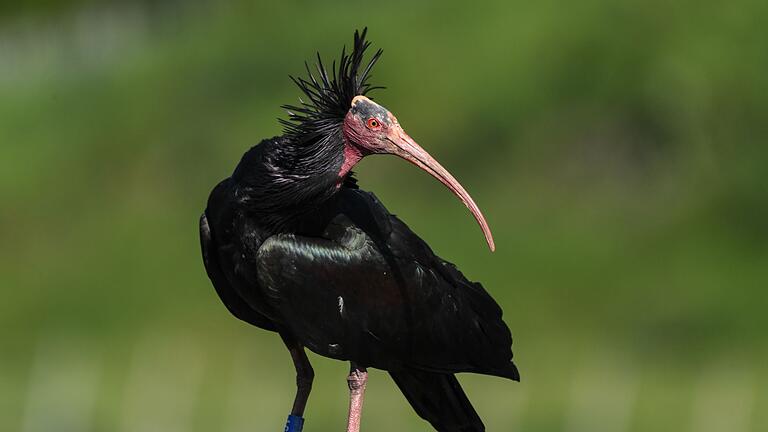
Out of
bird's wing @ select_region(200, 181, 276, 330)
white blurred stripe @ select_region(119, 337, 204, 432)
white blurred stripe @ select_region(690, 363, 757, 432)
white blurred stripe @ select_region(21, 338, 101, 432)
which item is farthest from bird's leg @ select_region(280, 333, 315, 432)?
white blurred stripe @ select_region(21, 338, 101, 432)

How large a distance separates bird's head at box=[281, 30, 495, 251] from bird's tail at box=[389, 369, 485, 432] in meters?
1.61

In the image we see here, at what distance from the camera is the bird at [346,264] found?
1366cm

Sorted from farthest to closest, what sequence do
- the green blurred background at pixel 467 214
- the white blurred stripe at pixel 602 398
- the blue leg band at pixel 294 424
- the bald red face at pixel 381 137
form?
the green blurred background at pixel 467 214, the white blurred stripe at pixel 602 398, the blue leg band at pixel 294 424, the bald red face at pixel 381 137

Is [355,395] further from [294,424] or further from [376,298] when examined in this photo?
[376,298]

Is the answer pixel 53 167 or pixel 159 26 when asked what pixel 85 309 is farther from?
pixel 159 26

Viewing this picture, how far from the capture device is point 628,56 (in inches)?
1187

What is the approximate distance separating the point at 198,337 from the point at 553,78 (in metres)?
6.16

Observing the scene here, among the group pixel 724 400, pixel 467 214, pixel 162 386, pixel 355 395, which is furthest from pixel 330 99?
pixel 467 214

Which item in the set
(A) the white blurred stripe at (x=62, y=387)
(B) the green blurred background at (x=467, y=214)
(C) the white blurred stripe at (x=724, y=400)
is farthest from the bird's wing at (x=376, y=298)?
A: (A) the white blurred stripe at (x=62, y=387)

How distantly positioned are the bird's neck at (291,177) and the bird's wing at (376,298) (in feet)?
0.67

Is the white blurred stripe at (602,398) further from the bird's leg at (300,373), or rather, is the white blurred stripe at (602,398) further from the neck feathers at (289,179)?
the neck feathers at (289,179)

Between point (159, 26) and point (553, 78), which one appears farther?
point (159, 26)

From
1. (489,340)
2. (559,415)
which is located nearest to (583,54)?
(559,415)

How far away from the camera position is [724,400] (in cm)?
2620
